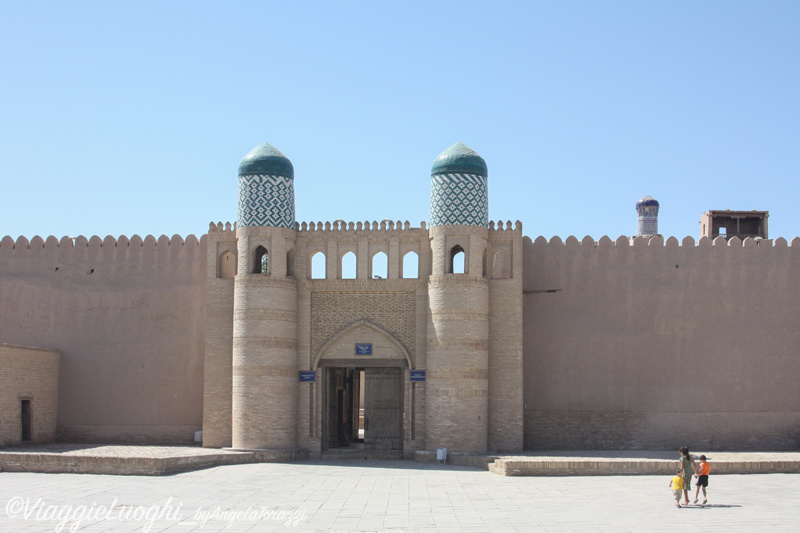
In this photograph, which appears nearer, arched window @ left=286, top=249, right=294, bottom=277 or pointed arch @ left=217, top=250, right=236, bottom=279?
arched window @ left=286, top=249, right=294, bottom=277

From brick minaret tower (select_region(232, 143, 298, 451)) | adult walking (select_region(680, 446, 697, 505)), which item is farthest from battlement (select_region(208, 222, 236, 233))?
adult walking (select_region(680, 446, 697, 505))

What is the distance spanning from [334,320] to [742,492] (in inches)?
314

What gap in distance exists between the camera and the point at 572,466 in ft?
47.1

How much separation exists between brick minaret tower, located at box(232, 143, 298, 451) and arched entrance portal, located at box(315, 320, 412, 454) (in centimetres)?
71

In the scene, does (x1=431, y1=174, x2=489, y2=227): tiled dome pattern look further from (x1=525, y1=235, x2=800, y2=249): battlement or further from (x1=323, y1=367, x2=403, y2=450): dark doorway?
(x1=323, y1=367, x2=403, y2=450): dark doorway

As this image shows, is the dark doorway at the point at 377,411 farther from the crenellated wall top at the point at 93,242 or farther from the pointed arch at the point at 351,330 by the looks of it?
the crenellated wall top at the point at 93,242

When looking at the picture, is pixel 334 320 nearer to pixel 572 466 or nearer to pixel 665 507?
pixel 572 466

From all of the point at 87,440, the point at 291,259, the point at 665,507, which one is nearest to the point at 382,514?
the point at 665,507

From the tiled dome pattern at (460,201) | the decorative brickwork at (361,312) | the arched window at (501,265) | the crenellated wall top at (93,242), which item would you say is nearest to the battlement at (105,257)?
the crenellated wall top at (93,242)

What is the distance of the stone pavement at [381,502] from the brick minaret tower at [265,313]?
1.78m

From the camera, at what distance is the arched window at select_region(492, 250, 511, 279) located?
18250mm

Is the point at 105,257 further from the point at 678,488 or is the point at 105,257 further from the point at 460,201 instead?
the point at 678,488

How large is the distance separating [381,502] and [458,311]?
18.2 feet

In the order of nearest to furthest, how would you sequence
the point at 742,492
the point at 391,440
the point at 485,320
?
the point at 742,492, the point at 485,320, the point at 391,440
